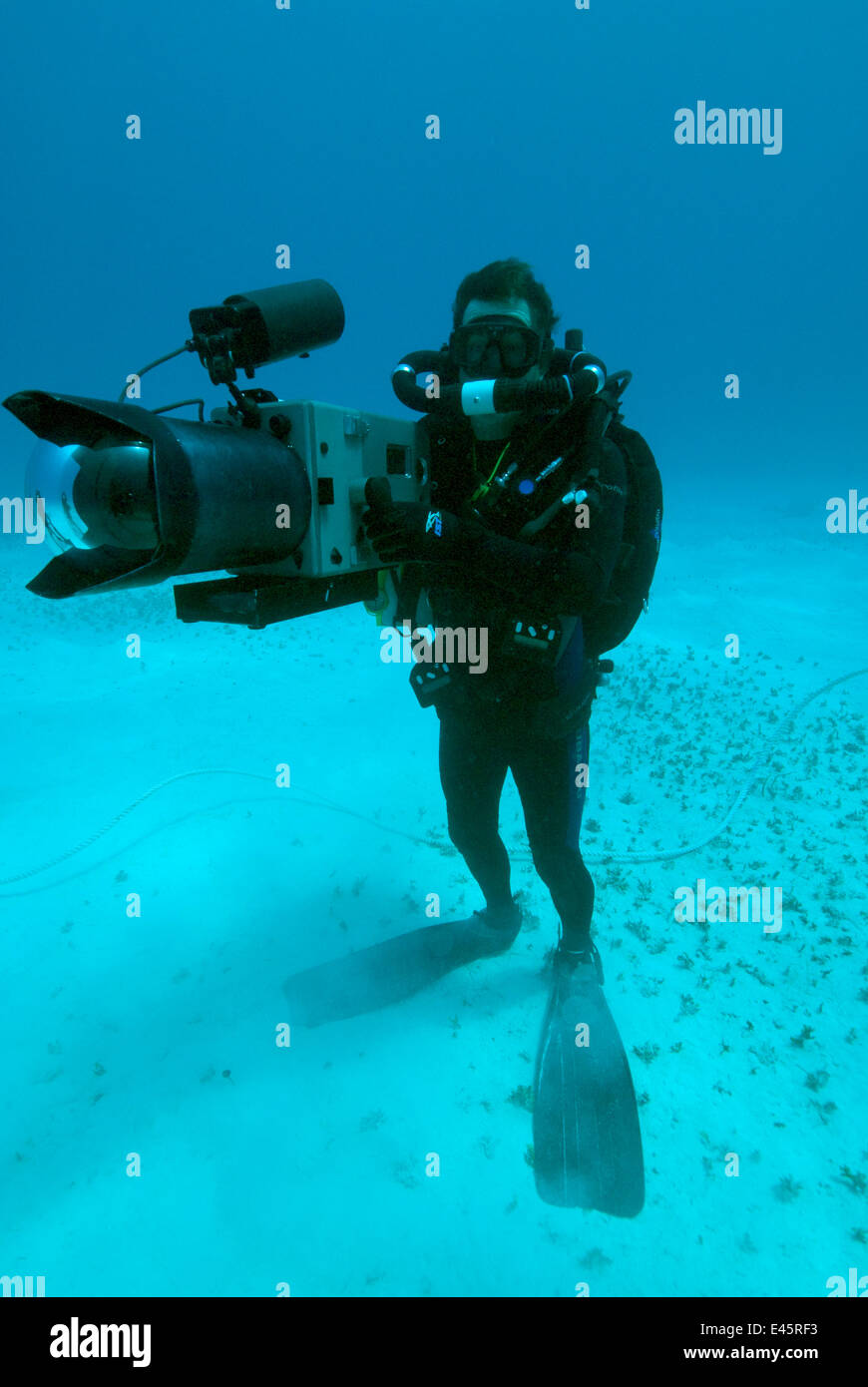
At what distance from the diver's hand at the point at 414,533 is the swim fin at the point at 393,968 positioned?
95.1 inches

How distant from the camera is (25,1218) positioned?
272 centimetres

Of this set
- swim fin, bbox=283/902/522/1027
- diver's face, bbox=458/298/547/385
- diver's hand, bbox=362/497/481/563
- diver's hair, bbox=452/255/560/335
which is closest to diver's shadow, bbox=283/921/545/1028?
swim fin, bbox=283/902/522/1027

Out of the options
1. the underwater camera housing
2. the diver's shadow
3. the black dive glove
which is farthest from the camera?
the diver's shadow

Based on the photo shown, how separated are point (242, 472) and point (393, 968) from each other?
3023 millimetres

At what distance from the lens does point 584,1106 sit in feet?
10.1

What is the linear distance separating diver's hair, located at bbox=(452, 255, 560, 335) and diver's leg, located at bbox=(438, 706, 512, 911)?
64.2 inches

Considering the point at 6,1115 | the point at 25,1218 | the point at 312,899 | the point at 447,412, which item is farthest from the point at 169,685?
the point at 447,412

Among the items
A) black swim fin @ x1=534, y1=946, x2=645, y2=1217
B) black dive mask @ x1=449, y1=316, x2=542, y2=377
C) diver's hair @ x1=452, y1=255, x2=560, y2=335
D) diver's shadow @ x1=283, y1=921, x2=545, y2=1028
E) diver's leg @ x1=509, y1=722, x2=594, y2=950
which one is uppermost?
diver's hair @ x1=452, y1=255, x2=560, y2=335

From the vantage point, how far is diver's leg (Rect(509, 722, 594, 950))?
303 centimetres

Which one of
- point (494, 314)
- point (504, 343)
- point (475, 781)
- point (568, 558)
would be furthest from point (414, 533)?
point (475, 781)

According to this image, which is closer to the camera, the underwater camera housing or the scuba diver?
the underwater camera housing

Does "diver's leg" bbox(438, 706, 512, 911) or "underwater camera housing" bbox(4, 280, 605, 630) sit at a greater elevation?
"underwater camera housing" bbox(4, 280, 605, 630)

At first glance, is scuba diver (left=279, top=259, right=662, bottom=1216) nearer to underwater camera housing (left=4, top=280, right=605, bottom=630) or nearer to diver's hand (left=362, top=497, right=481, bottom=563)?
diver's hand (left=362, top=497, right=481, bottom=563)

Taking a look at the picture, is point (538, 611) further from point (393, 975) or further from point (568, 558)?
point (393, 975)
